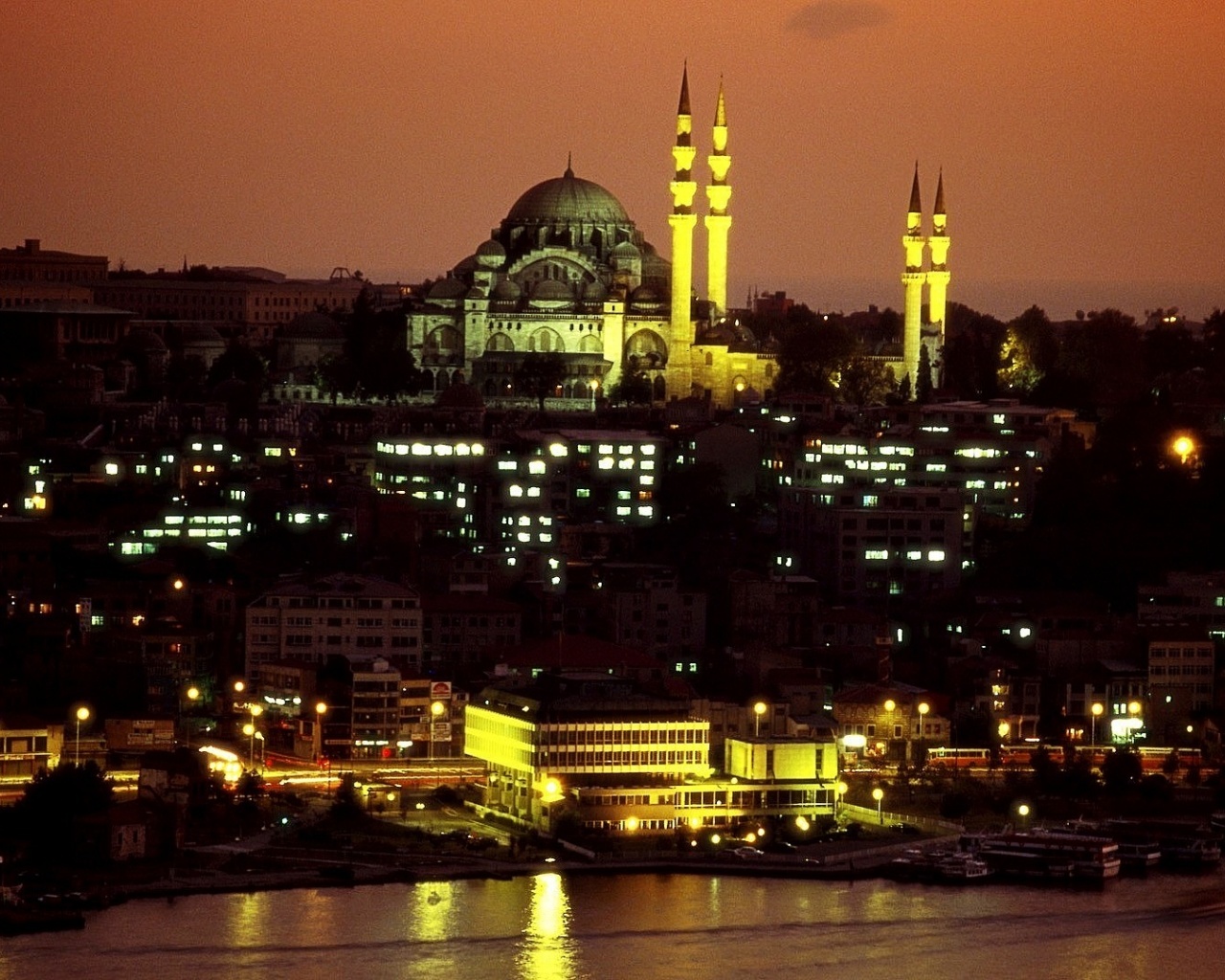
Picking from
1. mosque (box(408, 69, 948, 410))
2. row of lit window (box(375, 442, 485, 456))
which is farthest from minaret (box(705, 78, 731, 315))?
row of lit window (box(375, 442, 485, 456))

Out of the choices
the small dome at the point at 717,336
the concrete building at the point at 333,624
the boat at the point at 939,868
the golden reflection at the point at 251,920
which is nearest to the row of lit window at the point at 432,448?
the concrete building at the point at 333,624

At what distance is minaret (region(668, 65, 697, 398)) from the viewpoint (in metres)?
46.9

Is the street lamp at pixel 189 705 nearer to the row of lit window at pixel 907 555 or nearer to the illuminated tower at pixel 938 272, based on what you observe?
the row of lit window at pixel 907 555

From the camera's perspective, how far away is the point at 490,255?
50.3 m

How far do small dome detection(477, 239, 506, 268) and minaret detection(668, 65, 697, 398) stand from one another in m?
3.23

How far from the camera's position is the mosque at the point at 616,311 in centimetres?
4728

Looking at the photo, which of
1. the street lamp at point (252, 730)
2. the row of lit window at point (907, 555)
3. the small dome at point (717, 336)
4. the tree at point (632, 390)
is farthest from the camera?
the small dome at point (717, 336)

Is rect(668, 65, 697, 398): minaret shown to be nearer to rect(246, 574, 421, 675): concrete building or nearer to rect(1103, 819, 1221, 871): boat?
rect(246, 574, 421, 675): concrete building

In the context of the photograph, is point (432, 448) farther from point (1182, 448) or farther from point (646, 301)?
point (646, 301)

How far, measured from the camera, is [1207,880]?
90.3ft

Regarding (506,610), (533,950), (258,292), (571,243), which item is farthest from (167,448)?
(258,292)

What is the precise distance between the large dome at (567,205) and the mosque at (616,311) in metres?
0.04

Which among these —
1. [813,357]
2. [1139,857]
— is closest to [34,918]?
[1139,857]

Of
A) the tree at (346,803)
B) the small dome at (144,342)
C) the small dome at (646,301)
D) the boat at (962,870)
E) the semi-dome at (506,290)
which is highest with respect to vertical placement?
Answer: the semi-dome at (506,290)
